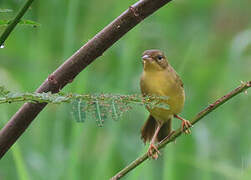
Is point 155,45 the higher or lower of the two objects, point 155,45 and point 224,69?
the higher

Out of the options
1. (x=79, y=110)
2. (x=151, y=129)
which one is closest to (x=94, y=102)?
(x=79, y=110)

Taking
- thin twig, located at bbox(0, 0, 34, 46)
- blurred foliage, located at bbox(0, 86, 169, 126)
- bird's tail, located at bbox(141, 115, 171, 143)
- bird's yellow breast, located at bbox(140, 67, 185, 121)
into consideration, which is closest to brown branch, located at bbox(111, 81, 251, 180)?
blurred foliage, located at bbox(0, 86, 169, 126)

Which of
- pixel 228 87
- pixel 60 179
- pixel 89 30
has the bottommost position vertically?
pixel 60 179

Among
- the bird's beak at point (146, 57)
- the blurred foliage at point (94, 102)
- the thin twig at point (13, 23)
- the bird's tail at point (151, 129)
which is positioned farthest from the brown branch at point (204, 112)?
the bird's beak at point (146, 57)

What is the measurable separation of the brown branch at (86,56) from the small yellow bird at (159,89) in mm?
1559

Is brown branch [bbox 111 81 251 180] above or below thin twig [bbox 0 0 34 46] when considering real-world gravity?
below

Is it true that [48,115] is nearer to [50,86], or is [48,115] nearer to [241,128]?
[241,128]

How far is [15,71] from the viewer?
4.23 meters

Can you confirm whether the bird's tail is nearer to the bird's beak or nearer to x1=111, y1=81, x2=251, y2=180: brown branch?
the bird's beak

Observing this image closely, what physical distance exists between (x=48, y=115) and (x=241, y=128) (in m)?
1.43

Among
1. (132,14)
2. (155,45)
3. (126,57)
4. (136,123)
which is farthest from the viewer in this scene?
(155,45)

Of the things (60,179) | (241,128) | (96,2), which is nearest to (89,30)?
(96,2)

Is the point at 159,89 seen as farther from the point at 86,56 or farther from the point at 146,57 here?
the point at 86,56

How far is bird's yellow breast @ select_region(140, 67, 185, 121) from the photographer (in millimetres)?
2742
